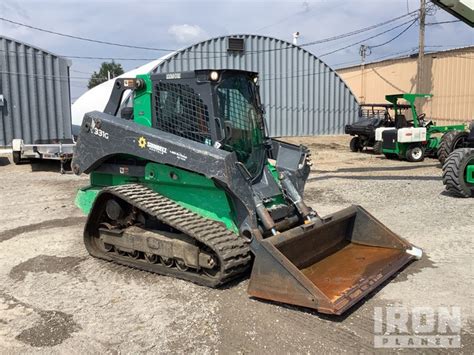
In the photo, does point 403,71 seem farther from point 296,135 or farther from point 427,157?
point 427,157

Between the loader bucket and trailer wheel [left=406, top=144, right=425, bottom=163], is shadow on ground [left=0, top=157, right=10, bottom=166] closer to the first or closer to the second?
the loader bucket

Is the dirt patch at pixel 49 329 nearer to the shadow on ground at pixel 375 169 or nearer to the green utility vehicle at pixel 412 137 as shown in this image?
the shadow on ground at pixel 375 169

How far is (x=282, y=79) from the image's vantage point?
79.6 feet

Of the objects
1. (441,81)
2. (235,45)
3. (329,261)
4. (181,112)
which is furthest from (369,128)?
(181,112)

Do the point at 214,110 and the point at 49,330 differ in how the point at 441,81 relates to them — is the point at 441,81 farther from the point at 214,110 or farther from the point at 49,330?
the point at 49,330

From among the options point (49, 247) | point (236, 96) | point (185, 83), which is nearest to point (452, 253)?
point (236, 96)

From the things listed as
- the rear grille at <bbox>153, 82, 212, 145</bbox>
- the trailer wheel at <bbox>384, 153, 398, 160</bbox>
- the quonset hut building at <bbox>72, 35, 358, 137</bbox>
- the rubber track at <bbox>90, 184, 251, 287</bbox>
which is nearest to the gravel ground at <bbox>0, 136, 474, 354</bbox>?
the rubber track at <bbox>90, 184, 251, 287</bbox>

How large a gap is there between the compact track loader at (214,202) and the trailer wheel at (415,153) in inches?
425

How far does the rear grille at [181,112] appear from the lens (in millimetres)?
5051

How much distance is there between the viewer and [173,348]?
3525mm

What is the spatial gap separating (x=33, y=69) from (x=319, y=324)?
16.4 m

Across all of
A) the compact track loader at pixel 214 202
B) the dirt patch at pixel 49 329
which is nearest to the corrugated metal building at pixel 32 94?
the compact track loader at pixel 214 202

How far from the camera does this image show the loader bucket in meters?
3.98

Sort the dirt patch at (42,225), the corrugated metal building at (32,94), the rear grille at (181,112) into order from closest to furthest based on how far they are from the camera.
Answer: the rear grille at (181,112) < the dirt patch at (42,225) < the corrugated metal building at (32,94)
